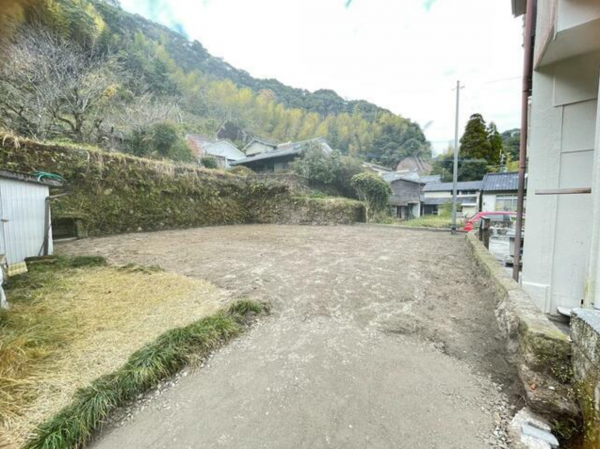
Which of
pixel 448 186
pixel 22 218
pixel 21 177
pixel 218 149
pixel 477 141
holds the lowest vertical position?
pixel 22 218

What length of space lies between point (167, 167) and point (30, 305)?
23.7ft

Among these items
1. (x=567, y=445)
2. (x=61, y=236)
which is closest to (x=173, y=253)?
(x=61, y=236)

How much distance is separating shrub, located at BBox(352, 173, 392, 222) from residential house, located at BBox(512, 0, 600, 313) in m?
9.82

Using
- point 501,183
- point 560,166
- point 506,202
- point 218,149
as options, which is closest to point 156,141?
point 218,149

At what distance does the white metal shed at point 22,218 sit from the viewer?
3307 mm

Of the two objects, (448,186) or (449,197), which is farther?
(448,186)

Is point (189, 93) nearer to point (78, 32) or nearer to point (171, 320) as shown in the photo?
point (78, 32)

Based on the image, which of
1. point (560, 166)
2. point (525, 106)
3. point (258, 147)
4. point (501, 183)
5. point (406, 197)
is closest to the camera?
point (560, 166)

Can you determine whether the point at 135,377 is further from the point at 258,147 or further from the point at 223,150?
the point at 258,147

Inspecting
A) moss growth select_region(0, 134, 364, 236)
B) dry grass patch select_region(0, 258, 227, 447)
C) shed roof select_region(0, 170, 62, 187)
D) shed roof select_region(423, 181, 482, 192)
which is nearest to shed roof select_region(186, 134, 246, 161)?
moss growth select_region(0, 134, 364, 236)

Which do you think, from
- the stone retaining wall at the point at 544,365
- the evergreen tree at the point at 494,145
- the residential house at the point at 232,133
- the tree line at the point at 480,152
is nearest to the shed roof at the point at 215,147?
the residential house at the point at 232,133

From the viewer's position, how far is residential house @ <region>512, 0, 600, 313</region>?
7.52ft

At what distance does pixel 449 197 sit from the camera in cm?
2016

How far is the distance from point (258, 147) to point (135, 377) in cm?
2329
